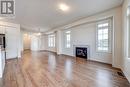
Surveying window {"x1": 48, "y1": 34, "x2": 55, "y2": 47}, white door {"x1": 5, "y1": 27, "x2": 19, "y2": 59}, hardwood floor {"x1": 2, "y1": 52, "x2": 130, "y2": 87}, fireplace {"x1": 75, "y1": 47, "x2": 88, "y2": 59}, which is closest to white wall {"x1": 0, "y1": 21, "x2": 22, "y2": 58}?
white door {"x1": 5, "y1": 27, "x2": 19, "y2": 59}

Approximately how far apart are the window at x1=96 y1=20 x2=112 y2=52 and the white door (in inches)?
221

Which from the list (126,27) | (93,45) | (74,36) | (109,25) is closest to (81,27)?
(74,36)

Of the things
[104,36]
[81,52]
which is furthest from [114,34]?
[81,52]

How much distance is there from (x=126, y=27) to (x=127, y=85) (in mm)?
1867

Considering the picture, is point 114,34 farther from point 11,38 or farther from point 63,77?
point 11,38

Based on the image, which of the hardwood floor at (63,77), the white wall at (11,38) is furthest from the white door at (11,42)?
Answer: the hardwood floor at (63,77)

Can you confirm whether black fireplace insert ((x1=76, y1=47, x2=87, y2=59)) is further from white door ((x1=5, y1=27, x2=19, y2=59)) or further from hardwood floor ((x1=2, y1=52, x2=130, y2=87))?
white door ((x1=5, y1=27, x2=19, y2=59))

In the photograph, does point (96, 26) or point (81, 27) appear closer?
point (96, 26)

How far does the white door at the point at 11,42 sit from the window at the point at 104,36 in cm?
561

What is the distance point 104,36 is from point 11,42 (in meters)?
6.07

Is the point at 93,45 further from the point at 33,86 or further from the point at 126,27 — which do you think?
the point at 33,86

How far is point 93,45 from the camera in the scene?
264 inches

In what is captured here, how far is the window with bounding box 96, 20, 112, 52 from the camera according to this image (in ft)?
18.5

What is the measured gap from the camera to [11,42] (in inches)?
294
